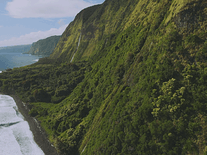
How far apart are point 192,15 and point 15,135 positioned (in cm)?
7776

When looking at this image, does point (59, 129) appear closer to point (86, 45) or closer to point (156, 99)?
point (156, 99)

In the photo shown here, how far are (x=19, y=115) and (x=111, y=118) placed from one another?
6339 centimetres

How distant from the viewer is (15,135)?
61312mm

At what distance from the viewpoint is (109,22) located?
134 m

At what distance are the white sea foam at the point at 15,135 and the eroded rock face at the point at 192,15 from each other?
199 feet

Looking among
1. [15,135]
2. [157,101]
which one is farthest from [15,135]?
[157,101]

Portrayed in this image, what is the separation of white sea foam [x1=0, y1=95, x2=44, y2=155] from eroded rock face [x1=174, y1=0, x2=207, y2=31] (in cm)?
6055

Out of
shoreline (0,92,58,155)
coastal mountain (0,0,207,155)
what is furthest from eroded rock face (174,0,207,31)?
shoreline (0,92,58,155)

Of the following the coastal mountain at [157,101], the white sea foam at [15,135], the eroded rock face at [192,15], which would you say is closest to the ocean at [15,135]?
the white sea foam at [15,135]

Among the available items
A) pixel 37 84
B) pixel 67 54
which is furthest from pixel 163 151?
pixel 67 54

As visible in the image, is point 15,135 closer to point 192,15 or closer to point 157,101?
point 157,101

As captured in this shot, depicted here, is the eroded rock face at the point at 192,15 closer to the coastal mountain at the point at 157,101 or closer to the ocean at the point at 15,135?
the coastal mountain at the point at 157,101

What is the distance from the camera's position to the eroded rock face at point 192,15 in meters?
32.8

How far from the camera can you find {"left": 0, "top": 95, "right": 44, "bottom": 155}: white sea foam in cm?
5197
